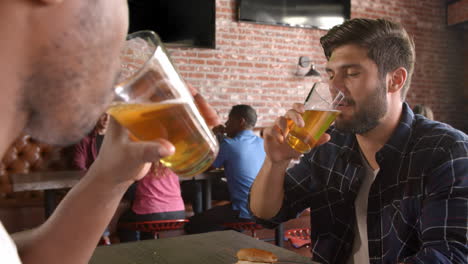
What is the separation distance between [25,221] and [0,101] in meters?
3.35

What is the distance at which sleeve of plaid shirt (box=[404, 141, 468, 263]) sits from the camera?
110 centimetres

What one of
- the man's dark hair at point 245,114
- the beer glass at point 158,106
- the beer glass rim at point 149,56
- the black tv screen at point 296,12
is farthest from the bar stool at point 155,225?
the black tv screen at point 296,12

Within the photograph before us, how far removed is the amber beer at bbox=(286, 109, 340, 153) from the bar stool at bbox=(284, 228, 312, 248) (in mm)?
2227

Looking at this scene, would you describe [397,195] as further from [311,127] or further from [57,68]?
[57,68]

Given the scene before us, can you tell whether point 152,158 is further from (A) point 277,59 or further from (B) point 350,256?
(A) point 277,59

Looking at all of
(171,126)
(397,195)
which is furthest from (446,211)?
(171,126)

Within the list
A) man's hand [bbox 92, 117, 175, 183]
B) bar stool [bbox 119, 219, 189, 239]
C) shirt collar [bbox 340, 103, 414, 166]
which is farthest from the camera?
A: bar stool [bbox 119, 219, 189, 239]

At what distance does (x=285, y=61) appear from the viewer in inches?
198

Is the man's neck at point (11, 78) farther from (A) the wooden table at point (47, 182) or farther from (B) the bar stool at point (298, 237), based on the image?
(B) the bar stool at point (298, 237)

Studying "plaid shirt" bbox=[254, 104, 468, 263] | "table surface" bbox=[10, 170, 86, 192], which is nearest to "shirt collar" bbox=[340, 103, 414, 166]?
"plaid shirt" bbox=[254, 104, 468, 263]

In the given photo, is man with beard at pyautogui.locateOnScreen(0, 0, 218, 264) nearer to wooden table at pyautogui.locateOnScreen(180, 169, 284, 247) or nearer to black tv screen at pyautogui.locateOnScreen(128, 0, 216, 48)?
wooden table at pyautogui.locateOnScreen(180, 169, 284, 247)

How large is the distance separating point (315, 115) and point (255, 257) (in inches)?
18.2

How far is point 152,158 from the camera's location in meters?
0.68

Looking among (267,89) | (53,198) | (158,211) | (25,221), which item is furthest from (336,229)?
(267,89)
